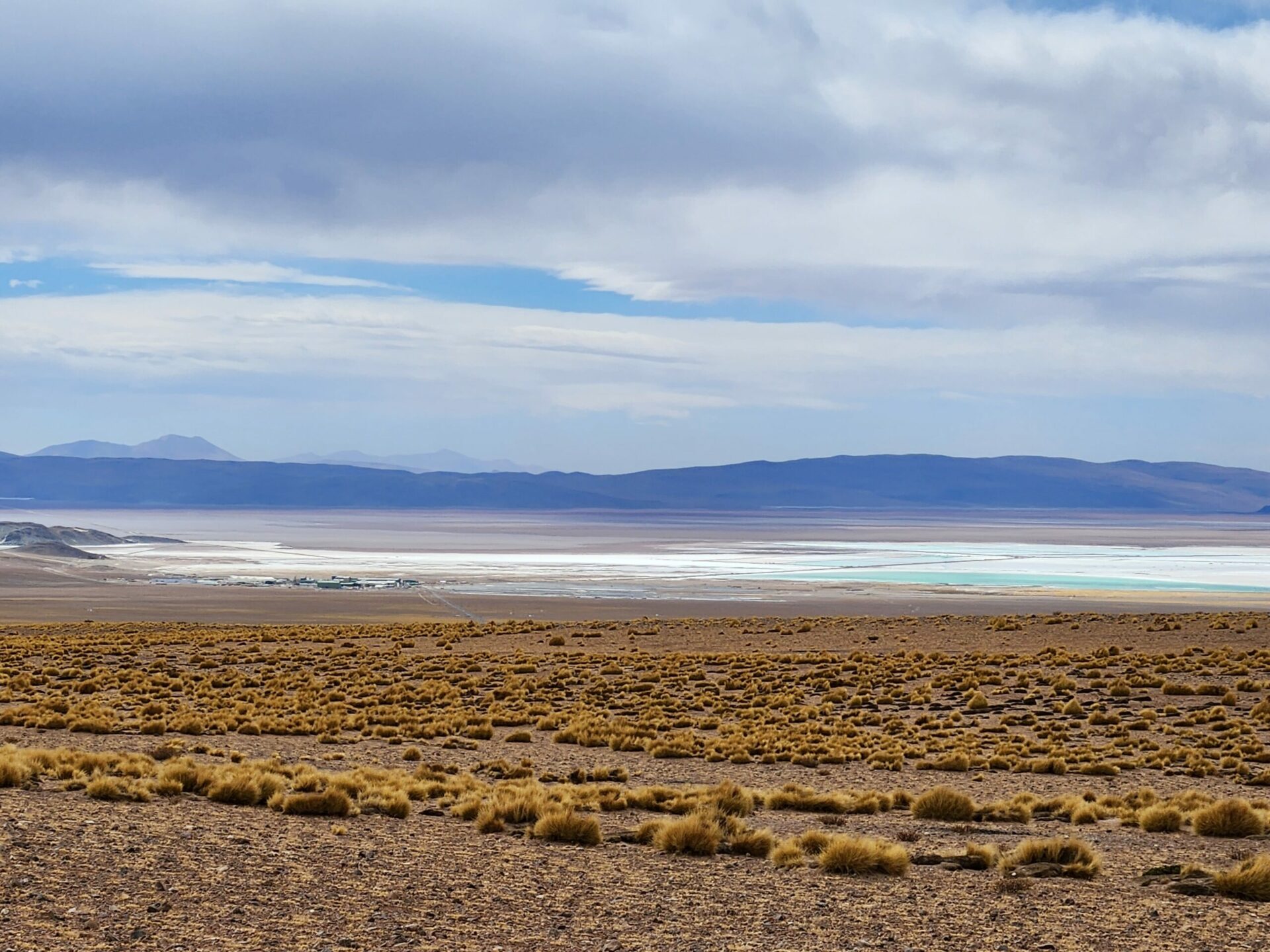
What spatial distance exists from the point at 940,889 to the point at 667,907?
83.0 inches

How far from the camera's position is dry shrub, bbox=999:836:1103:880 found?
9.66 m

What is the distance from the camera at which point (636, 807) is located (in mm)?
12711

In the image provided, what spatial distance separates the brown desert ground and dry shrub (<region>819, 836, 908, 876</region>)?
0.03 m

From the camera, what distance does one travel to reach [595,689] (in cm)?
2619

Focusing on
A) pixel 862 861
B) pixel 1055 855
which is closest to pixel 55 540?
pixel 862 861

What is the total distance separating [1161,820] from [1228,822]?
0.60m

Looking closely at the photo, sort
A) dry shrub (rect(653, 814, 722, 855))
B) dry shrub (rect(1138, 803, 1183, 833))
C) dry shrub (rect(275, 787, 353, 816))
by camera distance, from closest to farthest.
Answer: dry shrub (rect(653, 814, 722, 855)) < dry shrub (rect(275, 787, 353, 816)) < dry shrub (rect(1138, 803, 1183, 833))

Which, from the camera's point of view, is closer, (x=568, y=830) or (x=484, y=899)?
(x=484, y=899)

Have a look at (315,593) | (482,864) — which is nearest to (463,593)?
(315,593)

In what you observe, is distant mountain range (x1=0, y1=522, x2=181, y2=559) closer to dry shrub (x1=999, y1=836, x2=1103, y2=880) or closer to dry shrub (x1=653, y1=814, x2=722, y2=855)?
dry shrub (x1=653, y1=814, x2=722, y2=855)

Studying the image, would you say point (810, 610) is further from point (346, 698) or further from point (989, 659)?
point (346, 698)

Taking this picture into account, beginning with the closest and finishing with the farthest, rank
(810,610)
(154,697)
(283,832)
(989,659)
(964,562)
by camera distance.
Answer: (283,832) < (154,697) < (989,659) < (810,610) < (964,562)

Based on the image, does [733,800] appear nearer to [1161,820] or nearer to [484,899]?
[1161,820]

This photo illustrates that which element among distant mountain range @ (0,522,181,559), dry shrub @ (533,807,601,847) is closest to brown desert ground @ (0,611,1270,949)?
dry shrub @ (533,807,601,847)
